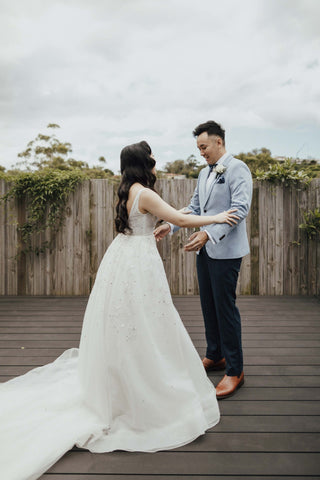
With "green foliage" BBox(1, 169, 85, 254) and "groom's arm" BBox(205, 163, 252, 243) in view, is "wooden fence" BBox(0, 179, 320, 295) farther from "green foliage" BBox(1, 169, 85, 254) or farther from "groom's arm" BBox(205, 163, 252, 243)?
"groom's arm" BBox(205, 163, 252, 243)

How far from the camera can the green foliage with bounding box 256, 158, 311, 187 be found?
528 cm

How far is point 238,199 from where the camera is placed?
7.95 ft

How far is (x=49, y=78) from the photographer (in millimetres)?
10383

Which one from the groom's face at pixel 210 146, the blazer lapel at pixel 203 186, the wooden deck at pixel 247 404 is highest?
the groom's face at pixel 210 146

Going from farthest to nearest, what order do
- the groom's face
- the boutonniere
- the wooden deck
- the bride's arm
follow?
the groom's face
the boutonniere
the bride's arm
the wooden deck

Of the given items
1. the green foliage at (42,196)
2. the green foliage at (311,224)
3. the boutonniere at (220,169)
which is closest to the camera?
the boutonniere at (220,169)

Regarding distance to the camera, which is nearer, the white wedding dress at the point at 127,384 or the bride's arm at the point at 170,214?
the white wedding dress at the point at 127,384

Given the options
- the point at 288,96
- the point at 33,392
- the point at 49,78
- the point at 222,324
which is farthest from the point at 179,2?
the point at 288,96

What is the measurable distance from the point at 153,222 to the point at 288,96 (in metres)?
20.6

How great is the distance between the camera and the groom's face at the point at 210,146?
2600 millimetres

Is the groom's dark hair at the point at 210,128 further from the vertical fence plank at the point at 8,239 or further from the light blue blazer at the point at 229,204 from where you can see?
the vertical fence plank at the point at 8,239

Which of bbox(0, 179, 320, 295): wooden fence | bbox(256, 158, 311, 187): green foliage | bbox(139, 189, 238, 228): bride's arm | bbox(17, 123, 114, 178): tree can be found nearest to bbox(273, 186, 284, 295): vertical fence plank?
bbox(0, 179, 320, 295): wooden fence

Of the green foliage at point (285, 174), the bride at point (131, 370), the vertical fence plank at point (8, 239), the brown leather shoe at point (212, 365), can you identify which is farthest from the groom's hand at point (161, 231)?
the vertical fence plank at point (8, 239)

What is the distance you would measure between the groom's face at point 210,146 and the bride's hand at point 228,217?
0.49m
